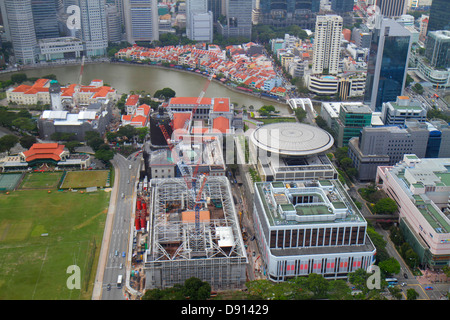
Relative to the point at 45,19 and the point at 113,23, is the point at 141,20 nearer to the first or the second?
the point at 113,23

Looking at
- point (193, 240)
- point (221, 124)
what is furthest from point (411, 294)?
point (221, 124)

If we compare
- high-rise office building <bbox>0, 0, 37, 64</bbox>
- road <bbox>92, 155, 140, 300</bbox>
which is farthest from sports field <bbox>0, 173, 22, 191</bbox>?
high-rise office building <bbox>0, 0, 37, 64</bbox>

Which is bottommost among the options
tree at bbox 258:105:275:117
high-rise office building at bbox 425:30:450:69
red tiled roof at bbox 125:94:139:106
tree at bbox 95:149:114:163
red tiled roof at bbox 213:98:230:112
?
tree at bbox 95:149:114:163

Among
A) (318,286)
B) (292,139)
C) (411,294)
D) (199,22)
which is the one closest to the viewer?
(318,286)

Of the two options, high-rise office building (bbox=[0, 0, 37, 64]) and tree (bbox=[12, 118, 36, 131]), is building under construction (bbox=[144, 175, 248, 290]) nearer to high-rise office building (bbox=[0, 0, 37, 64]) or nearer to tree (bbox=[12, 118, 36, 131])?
tree (bbox=[12, 118, 36, 131])

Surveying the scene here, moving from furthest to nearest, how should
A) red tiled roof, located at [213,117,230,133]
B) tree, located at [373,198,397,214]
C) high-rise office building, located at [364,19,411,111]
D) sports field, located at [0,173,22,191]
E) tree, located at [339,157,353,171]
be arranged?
high-rise office building, located at [364,19,411,111] → red tiled roof, located at [213,117,230,133] → tree, located at [339,157,353,171] → sports field, located at [0,173,22,191] → tree, located at [373,198,397,214]

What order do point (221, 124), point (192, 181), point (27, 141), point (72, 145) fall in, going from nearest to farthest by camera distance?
point (192, 181) < point (72, 145) < point (27, 141) < point (221, 124)

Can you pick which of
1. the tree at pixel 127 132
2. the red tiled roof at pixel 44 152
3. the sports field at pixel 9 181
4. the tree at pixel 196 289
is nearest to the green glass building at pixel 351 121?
the tree at pixel 127 132
